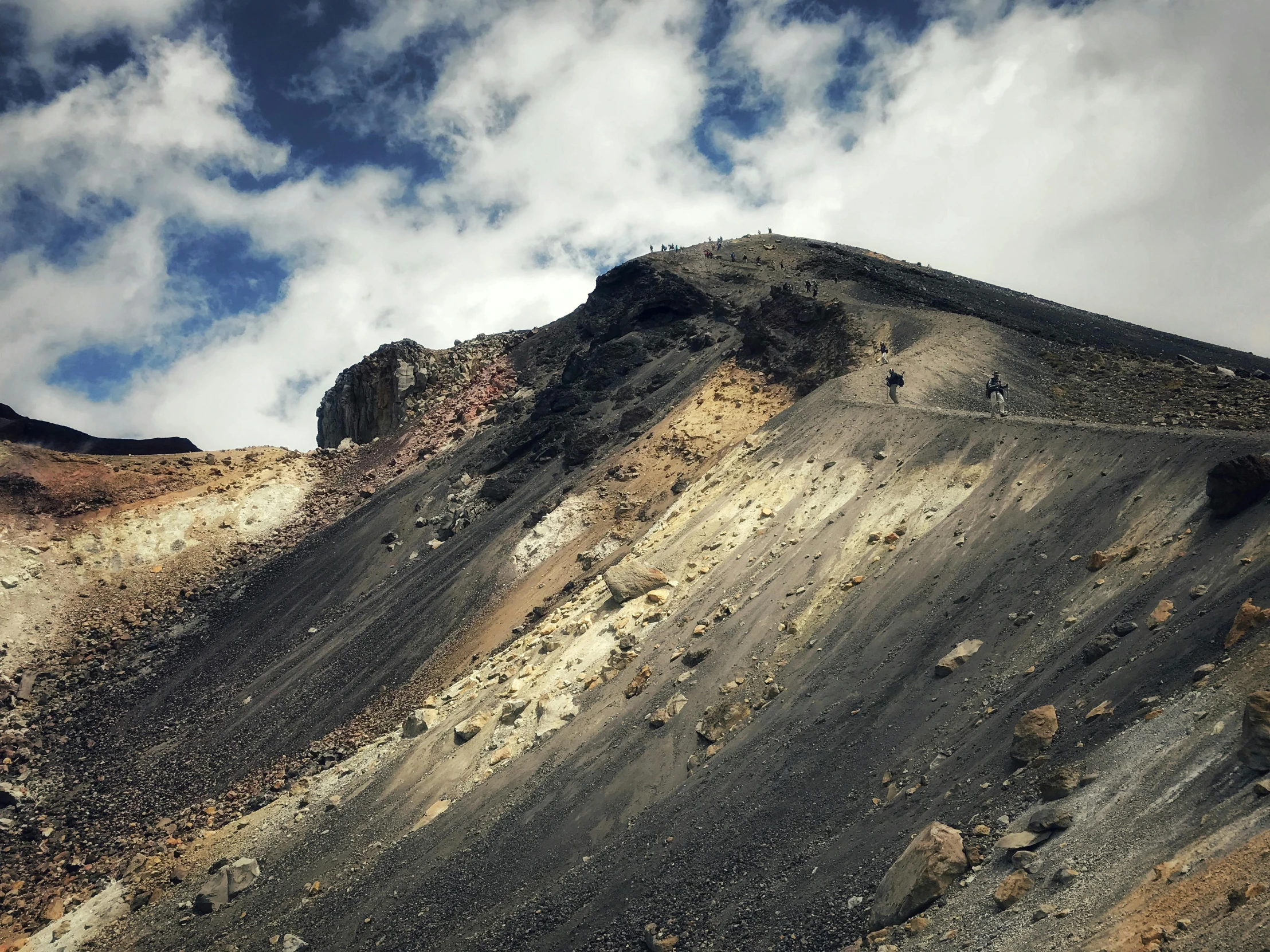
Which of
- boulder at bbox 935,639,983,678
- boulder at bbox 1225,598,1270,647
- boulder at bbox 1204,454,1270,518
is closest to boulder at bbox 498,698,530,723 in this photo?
boulder at bbox 935,639,983,678

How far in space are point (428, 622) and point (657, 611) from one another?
38.1 feet

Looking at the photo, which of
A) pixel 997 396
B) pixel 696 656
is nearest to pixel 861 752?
pixel 696 656

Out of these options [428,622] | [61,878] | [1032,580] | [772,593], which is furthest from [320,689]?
[1032,580]

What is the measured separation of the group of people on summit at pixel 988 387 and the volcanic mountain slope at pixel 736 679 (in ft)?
2.59

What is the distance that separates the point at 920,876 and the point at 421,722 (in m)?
15.8

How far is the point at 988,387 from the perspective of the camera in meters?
22.0

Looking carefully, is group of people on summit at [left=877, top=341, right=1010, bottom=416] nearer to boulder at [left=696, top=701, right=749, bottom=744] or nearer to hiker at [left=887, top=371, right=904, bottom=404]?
hiker at [left=887, top=371, right=904, bottom=404]

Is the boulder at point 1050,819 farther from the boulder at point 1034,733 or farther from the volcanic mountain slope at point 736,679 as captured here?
the boulder at point 1034,733

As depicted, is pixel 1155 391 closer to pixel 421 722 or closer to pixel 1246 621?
pixel 1246 621

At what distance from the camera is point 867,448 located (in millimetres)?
22953

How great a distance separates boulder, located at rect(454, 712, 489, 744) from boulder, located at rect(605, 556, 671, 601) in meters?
4.90

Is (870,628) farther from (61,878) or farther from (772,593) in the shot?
(61,878)

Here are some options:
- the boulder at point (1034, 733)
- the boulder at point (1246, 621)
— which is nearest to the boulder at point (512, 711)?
the boulder at point (1034, 733)

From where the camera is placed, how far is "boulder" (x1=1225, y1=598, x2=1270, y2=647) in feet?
33.2
